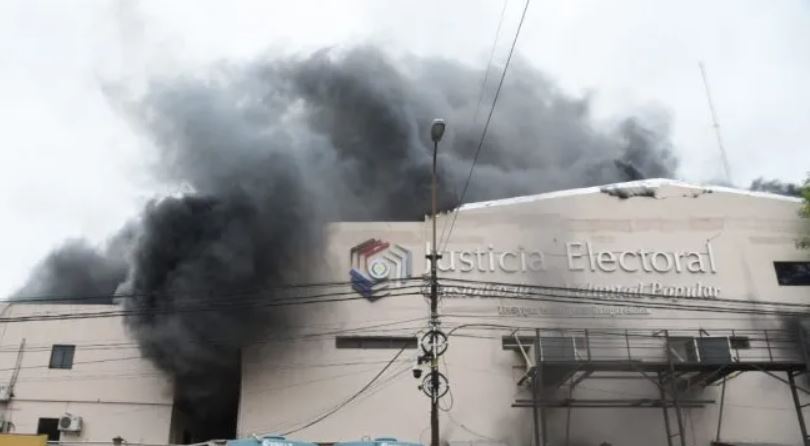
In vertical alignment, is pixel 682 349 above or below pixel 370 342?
below

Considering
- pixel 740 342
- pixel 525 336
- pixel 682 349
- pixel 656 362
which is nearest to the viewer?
pixel 656 362

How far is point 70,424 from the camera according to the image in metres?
24.6

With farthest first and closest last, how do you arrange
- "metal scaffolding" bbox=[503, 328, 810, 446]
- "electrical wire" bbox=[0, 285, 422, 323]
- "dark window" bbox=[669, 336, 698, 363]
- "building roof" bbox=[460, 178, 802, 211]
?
"building roof" bbox=[460, 178, 802, 211] → "electrical wire" bbox=[0, 285, 422, 323] → "dark window" bbox=[669, 336, 698, 363] → "metal scaffolding" bbox=[503, 328, 810, 446]

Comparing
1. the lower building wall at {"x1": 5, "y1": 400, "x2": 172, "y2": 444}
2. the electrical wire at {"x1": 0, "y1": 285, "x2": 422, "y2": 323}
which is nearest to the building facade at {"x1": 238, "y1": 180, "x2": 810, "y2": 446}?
the electrical wire at {"x1": 0, "y1": 285, "x2": 422, "y2": 323}

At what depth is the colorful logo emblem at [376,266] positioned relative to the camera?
26.7 m

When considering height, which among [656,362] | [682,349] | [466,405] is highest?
[682,349]

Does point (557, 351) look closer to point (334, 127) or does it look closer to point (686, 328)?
point (686, 328)

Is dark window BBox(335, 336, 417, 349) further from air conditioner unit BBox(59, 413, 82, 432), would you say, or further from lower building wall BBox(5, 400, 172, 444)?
air conditioner unit BBox(59, 413, 82, 432)

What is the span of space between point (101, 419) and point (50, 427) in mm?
1885

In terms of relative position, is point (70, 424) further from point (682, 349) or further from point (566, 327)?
point (682, 349)

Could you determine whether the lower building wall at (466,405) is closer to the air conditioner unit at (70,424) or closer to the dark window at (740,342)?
the dark window at (740,342)

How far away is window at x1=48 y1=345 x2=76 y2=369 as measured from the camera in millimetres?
26000

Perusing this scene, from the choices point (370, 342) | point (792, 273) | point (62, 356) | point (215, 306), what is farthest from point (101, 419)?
point (792, 273)

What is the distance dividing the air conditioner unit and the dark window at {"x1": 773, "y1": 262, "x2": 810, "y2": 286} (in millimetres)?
27634
